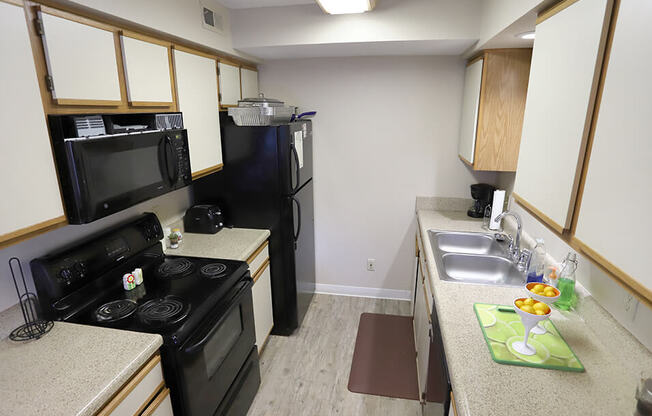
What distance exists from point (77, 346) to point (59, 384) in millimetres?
193

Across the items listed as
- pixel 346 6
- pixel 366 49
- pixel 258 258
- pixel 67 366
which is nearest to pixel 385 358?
pixel 258 258

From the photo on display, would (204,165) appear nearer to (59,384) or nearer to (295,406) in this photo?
(59,384)

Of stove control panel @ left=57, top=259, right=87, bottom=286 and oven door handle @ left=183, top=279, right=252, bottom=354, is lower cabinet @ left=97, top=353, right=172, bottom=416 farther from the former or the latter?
stove control panel @ left=57, top=259, right=87, bottom=286

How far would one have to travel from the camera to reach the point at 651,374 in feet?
3.51

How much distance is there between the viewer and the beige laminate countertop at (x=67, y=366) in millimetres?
1031

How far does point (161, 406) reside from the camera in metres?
1.37

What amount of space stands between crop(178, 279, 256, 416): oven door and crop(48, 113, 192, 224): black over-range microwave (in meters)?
0.65

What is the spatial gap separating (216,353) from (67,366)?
0.64 metres

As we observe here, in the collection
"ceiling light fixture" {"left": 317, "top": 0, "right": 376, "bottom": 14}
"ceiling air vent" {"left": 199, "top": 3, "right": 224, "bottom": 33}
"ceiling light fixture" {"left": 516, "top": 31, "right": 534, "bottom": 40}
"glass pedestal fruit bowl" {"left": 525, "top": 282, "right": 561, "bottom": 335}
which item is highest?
"ceiling light fixture" {"left": 317, "top": 0, "right": 376, "bottom": 14}

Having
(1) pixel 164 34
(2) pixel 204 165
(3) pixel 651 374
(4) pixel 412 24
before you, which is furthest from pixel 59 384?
(4) pixel 412 24

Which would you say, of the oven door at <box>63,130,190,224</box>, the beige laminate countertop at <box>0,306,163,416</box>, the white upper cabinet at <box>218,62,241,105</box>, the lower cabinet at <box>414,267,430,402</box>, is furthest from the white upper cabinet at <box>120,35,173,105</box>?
the lower cabinet at <box>414,267,430,402</box>

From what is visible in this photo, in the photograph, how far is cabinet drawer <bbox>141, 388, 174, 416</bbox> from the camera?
4.27 feet

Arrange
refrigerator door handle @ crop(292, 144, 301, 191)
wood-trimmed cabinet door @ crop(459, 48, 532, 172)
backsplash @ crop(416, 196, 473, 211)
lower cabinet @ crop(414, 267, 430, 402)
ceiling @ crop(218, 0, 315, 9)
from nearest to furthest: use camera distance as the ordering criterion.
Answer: lower cabinet @ crop(414, 267, 430, 402), wood-trimmed cabinet door @ crop(459, 48, 532, 172), ceiling @ crop(218, 0, 315, 9), refrigerator door handle @ crop(292, 144, 301, 191), backsplash @ crop(416, 196, 473, 211)

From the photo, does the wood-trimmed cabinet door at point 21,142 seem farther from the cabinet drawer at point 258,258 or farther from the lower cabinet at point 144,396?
the cabinet drawer at point 258,258
